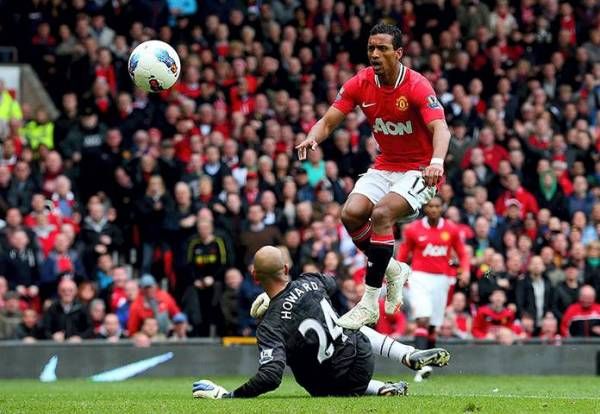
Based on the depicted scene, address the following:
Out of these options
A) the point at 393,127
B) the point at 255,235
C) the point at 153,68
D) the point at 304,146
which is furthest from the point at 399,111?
the point at 255,235

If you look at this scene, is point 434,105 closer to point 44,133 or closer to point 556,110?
point 44,133

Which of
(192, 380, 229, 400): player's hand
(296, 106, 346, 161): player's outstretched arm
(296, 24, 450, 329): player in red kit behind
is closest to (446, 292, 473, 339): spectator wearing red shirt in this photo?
(296, 24, 450, 329): player in red kit behind

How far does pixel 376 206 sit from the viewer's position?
13.2m

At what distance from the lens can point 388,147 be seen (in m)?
13.6

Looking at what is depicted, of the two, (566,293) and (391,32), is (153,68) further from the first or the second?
(566,293)

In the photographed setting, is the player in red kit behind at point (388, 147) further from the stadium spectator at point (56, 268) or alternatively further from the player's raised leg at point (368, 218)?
the stadium spectator at point (56, 268)

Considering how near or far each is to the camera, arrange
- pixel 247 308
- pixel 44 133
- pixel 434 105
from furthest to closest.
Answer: pixel 44 133, pixel 247 308, pixel 434 105

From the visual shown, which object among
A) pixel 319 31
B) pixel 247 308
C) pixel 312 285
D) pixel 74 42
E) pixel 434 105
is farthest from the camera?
pixel 319 31

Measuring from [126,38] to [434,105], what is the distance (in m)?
12.8

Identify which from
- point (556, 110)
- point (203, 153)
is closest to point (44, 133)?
point (203, 153)

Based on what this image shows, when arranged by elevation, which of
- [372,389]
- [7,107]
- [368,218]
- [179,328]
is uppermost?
[7,107]

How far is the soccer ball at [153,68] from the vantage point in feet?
45.6

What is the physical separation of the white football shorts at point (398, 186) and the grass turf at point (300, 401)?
5.96 ft

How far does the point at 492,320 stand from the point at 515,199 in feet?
11.1
